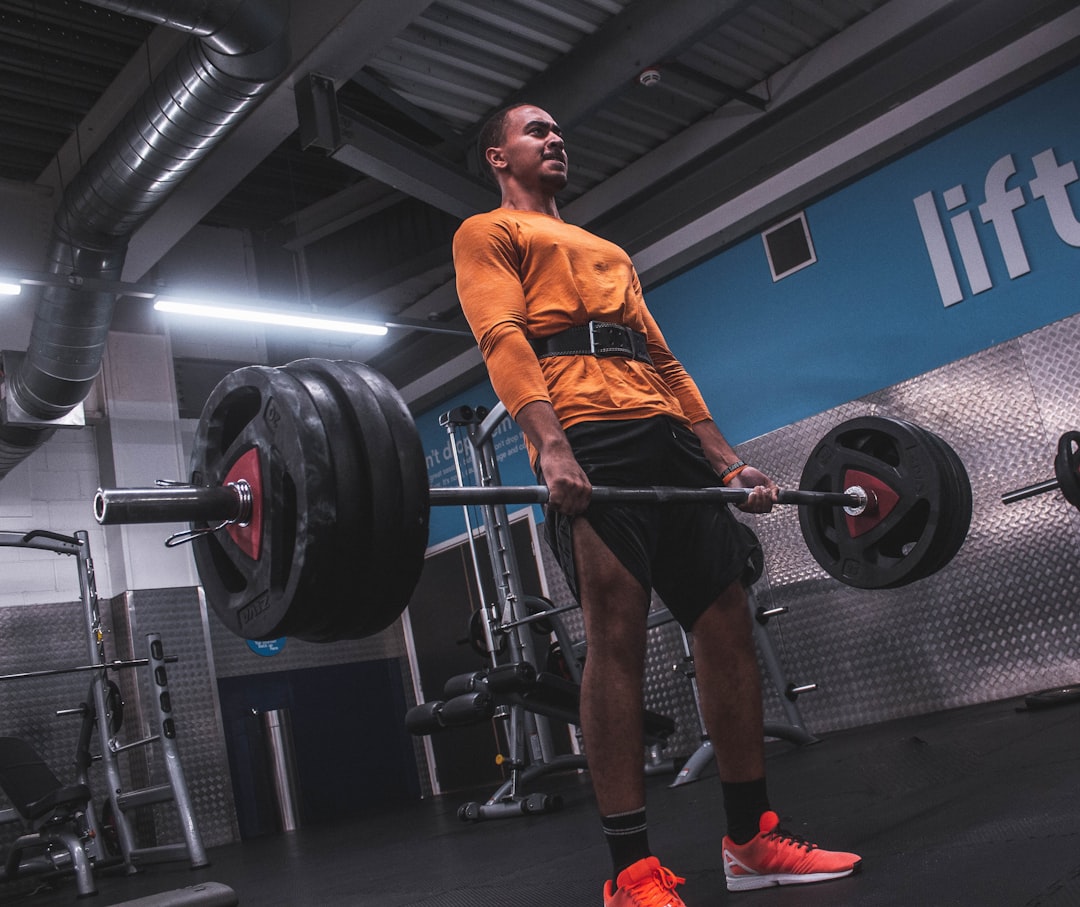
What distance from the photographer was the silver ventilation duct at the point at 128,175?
3.29 meters

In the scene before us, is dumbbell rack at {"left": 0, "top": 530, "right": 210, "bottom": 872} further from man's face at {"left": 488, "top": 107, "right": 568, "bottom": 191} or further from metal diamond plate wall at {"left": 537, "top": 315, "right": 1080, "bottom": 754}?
man's face at {"left": 488, "top": 107, "right": 568, "bottom": 191}

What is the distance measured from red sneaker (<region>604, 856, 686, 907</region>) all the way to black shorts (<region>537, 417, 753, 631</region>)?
1.33 ft

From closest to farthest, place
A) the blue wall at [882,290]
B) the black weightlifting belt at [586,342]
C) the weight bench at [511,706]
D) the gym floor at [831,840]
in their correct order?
the gym floor at [831,840] → the black weightlifting belt at [586,342] → the weight bench at [511,706] → the blue wall at [882,290]

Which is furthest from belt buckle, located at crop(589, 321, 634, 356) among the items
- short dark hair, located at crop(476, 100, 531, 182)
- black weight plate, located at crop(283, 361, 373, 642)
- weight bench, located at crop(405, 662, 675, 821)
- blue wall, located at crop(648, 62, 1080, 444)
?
blue wall, located at crop(648, 62, 1080, 444)

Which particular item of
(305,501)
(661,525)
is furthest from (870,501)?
(305,501)

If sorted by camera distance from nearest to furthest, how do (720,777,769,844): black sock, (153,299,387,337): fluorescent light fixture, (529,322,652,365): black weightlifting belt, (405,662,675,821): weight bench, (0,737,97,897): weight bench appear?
(720,777,769,844): black sock → (529,322,652,365): black weightlifting belt → (405,662,675,821): weight bench → (0,737,97,897): weight bench → (153,299,387,337): fluorescent light fixture

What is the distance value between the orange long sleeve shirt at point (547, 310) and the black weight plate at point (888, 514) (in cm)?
54

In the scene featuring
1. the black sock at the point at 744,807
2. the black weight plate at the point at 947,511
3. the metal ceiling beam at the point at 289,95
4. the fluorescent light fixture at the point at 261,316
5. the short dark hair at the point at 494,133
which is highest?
the metal ceiling beam at the point at 289,95

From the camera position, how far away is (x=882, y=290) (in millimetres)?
4254

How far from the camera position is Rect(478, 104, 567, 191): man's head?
6.10ft

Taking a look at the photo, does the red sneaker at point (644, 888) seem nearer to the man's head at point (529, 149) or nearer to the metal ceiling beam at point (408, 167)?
the man's head at point (529, 149)

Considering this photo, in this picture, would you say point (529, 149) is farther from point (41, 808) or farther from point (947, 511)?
point (41, 808)

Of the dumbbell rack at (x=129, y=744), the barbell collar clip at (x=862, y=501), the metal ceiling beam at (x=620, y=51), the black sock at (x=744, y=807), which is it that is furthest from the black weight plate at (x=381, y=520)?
the metal ceiling beam at (x=620, y=51)

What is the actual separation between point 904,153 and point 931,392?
105 centimetres
